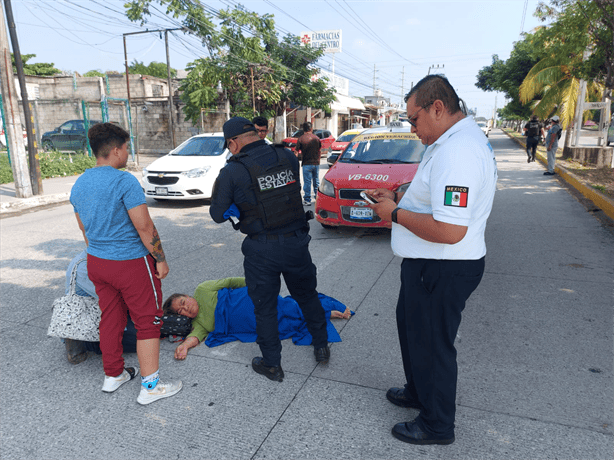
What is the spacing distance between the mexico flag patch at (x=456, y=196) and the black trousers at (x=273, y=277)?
48.6 inches

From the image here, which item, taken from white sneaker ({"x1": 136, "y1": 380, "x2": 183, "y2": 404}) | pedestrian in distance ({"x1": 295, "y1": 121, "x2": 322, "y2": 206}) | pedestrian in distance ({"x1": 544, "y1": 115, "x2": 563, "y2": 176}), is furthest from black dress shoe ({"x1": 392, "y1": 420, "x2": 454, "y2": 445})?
pedestrian in distance ({"x1": 544, "y1": 115, "x2": 563, "y2": 176})

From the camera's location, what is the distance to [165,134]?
1022 inches

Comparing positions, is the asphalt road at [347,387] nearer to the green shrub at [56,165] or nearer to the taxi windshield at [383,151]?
the taxi windshield at [383,151]

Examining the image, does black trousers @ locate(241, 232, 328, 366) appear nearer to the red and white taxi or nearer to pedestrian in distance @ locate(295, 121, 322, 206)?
the red and white taxi

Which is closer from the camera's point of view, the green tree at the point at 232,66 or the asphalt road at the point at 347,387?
the asphalt road at the point at 347,387

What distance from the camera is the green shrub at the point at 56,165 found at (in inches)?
561

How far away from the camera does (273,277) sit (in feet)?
9.72

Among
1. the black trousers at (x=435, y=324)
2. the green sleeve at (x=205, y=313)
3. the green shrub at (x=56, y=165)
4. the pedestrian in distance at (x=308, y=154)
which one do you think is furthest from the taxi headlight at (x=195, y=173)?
the black trousers at (x=435, y=324)

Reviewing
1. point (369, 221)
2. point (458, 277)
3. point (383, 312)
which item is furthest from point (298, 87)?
point (458, 277)

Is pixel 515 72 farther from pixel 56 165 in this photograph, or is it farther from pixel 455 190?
pixel 455 190

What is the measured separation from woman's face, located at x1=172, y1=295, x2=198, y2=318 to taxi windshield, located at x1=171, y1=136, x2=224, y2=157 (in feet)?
24.2

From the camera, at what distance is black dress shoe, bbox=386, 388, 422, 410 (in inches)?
108

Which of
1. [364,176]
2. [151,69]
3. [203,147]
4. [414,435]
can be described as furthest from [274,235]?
[151,69]

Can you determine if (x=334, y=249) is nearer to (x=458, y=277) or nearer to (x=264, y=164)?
(x=264, y=164)
